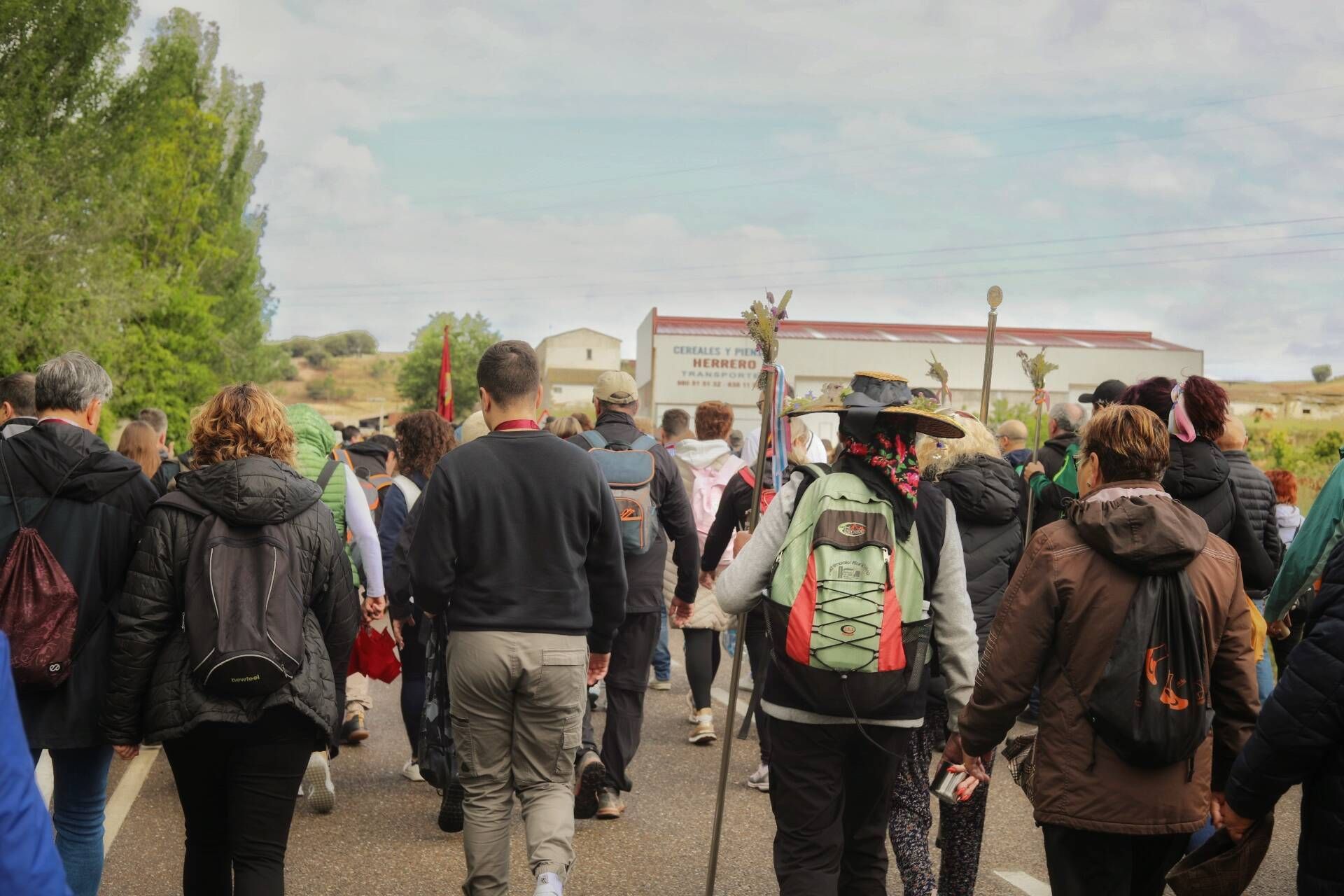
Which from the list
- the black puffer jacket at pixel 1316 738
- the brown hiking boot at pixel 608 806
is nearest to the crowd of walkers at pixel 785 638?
the black puffer jacket at pixel 1316 738

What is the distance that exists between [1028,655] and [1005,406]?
151ft

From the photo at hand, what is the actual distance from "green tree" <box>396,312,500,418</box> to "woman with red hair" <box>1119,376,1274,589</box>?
85823 millimetres

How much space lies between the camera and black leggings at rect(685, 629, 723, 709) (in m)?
8.16

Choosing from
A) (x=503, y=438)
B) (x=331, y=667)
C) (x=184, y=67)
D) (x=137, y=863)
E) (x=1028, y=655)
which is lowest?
(x=137, y=863)

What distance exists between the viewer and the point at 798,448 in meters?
7.06

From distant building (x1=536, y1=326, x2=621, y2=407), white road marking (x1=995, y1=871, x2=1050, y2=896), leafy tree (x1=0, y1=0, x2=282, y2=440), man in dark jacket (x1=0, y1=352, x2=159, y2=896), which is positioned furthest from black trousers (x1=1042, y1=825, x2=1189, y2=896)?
distant building (x1=536, y1=326, x2=621, y2=407)

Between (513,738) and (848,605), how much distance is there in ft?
5.04

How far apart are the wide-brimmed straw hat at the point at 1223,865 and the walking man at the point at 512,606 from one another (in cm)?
218

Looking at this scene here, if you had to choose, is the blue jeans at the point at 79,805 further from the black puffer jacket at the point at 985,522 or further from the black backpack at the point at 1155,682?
the black puffer jacket at the point at 985,522

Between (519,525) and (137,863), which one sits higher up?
(519,525)

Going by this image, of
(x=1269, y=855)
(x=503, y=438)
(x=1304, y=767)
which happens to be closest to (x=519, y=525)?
(x=503, y=438)

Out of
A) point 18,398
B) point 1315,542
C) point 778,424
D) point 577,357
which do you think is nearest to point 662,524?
point 778,424

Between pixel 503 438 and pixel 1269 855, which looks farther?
pixel 1269 855

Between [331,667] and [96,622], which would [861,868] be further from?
[96,622]
